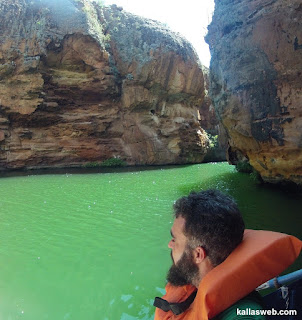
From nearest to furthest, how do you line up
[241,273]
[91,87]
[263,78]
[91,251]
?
[241,273] → [91,251] → [263,78] → [91,87]

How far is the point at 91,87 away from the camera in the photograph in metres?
21.3

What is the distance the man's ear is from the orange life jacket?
0.11 metres

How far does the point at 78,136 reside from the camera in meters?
21.3

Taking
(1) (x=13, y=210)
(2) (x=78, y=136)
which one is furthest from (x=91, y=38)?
(1) (x=13, y=210)

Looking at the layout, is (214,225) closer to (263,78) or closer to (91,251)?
(91,251)

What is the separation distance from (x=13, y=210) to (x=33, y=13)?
734 inches

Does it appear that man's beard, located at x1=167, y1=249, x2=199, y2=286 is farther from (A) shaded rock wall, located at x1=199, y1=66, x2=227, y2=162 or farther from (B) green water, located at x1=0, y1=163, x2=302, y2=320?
(A) shaded rock wall, located at x1=199, y1=66, x2=227, y2=162

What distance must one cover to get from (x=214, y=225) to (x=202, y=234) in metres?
0.07

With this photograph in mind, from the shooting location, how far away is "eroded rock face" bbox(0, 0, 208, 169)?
1922cm

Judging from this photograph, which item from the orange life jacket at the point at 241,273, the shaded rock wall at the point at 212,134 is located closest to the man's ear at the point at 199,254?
the orange life jacket at the point at 241,273

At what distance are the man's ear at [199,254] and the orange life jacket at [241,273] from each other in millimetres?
106

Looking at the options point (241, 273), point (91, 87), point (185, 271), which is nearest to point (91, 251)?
point (185, 271)

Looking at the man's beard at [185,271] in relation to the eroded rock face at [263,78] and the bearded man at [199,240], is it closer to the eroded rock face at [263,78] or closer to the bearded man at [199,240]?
the bearded man at [199,240]

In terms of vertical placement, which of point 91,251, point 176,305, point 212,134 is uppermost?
point 176,305
